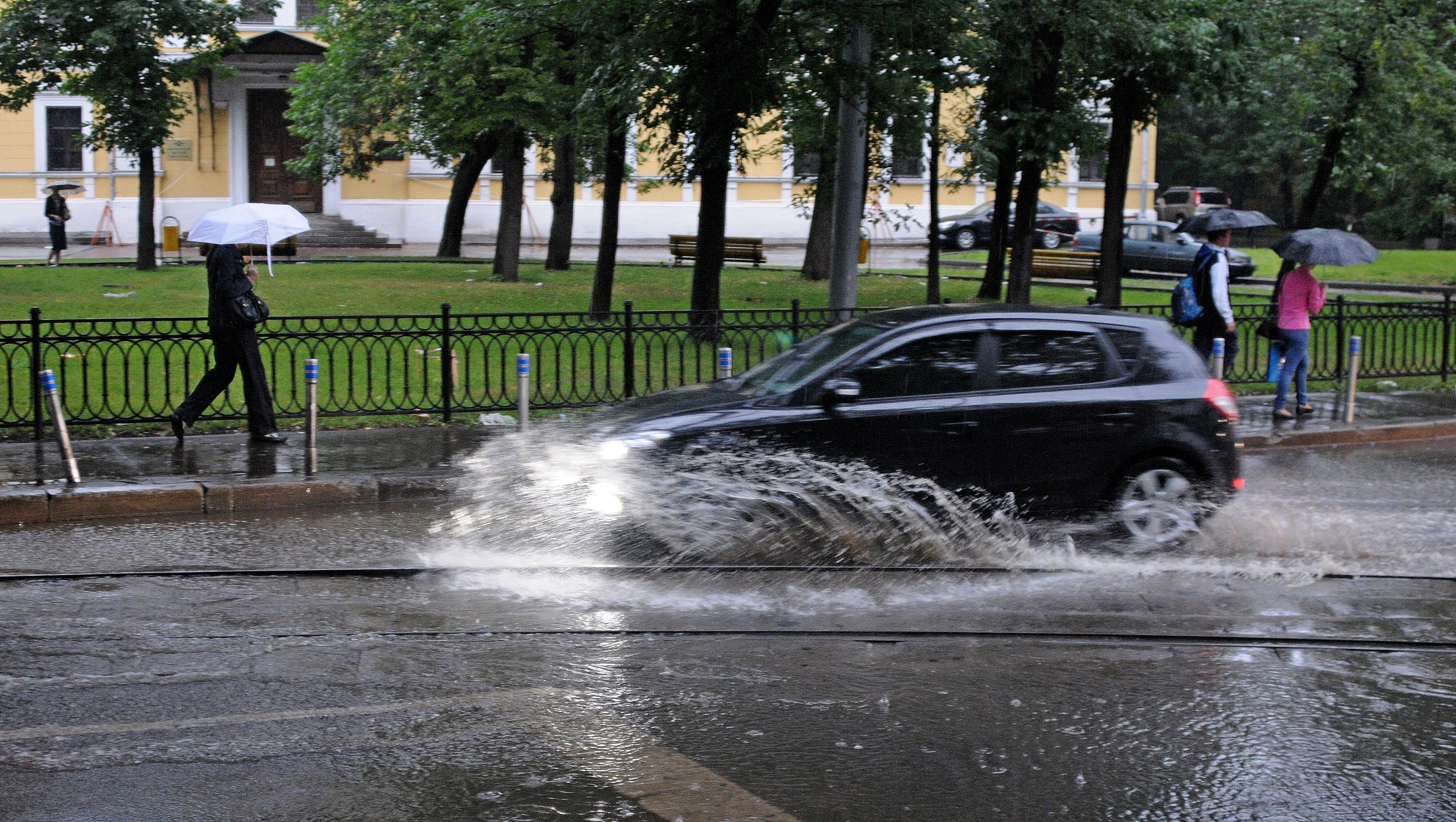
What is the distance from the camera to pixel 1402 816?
4.36 m

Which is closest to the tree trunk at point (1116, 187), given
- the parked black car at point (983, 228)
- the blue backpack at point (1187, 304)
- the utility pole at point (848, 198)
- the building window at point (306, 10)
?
the blue backpack at point (1187, 304)

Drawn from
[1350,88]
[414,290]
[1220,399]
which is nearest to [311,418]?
[1220,399]

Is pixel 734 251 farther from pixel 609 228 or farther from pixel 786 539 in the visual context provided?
pixel 786 539

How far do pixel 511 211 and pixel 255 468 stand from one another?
14.9 metres

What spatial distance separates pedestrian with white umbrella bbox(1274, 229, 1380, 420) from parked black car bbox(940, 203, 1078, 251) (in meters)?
24.7

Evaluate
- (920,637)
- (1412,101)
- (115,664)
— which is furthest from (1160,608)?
(1412,101)

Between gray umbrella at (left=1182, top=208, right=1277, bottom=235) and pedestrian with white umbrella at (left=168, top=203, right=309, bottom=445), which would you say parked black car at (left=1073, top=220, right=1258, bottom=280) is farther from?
pedestrian with white umbrella at (left=168, top=203, right=309, bottom=445)

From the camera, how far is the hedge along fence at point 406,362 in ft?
39.0

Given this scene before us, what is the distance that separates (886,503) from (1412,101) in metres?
17.4

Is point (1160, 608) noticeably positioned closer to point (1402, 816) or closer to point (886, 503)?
point (886, 503)

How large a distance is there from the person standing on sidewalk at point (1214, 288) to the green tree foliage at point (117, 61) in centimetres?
1882

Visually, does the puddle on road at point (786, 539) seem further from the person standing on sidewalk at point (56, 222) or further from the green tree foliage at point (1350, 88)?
the person standing on sidewalk at point (56, 222)

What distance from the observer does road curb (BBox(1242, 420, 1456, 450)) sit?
12.4 meters

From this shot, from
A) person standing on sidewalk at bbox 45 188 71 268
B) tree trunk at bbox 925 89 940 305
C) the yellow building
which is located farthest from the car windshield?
the yellow building
